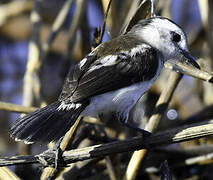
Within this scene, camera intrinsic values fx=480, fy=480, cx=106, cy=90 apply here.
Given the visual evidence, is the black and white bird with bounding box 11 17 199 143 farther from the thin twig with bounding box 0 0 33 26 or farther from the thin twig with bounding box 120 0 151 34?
the thin twig with bounding box 0 0 33 26

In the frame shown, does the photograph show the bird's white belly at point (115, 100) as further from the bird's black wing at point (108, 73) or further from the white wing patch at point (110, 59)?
the white wing patch at point (110, 59)

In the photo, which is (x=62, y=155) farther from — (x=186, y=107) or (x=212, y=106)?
(x=186, y=107)

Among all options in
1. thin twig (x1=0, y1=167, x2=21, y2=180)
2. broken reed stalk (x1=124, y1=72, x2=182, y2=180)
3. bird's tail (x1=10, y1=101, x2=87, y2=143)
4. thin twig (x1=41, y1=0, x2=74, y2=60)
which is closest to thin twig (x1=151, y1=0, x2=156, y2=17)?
broken reed stalk (x1=124, y1=72, x2=182, y2=180)

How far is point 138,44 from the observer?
3.04 meters

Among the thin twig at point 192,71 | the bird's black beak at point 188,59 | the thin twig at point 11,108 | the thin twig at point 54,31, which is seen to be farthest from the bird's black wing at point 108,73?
the thin twig at point 54,31

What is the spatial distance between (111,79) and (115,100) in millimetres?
129

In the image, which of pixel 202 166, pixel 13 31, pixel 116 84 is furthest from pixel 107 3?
pixel 13 31

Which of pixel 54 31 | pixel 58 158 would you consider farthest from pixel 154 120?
pixel 54 31

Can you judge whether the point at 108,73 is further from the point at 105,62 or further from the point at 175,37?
the point at 175,37

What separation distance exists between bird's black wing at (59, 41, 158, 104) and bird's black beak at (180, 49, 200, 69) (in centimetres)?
25

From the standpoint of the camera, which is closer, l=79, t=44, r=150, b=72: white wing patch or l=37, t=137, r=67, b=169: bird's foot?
l=37, t=137, r=67, b=169: bird's foot

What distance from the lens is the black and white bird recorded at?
2.57 metres

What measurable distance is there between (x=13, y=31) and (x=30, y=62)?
5.96ft

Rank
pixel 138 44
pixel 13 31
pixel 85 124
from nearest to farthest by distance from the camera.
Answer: pixel 138 44, pixel 85 124, pixel 13 31
